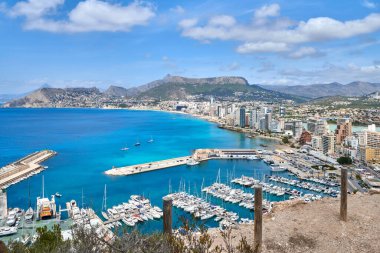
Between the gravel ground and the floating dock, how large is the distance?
52.8ft

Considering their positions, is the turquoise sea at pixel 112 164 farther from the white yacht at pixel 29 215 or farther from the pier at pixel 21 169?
the white yacht at pixel 29 215

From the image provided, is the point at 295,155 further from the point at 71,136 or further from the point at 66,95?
the point at 66,95

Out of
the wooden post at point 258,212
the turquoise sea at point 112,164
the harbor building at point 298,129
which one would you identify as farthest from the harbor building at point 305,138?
the wooden post at point 258,212

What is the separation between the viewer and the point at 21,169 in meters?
21.3

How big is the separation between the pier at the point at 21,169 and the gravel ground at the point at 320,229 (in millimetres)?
16485

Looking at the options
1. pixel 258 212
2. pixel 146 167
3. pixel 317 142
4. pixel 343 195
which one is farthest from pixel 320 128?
pixel 258 212

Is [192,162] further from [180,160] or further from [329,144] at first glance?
[329,144]

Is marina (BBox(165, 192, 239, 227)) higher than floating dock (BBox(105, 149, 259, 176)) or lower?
lower

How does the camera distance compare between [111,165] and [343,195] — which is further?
[111,165]

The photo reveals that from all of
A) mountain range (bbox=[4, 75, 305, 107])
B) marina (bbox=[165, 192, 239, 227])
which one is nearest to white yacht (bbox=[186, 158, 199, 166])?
marina (bbox=[165, 192, 239, 227])

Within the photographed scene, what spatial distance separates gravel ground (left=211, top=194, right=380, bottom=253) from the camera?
4.62m

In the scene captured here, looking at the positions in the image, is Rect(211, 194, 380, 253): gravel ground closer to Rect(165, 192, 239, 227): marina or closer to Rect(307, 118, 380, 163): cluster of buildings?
Rect(165, 192, 239, 227): marina

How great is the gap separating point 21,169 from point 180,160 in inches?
416

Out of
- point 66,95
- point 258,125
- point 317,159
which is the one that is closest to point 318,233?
point 317,159
